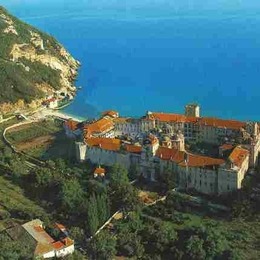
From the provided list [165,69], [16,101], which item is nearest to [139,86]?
[165,69]

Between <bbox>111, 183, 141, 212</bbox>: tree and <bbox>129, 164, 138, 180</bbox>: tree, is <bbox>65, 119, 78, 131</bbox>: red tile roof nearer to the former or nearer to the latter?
<bbox>129, 164, 138, 180</bbox>: tree

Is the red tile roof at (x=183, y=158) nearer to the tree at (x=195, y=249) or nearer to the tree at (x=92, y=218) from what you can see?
the tree at (x=92, y=218)

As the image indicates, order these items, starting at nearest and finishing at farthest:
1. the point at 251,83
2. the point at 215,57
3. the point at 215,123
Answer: the point at 215,123 < the point at 251,83 < the point at 215,57

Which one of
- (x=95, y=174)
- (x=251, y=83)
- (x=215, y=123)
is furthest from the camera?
(x=251, y=83)

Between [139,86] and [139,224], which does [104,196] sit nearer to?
[139,224]

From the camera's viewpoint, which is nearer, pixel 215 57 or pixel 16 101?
pixel 16 101

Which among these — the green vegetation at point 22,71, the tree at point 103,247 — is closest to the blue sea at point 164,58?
the green vegetation at point 22,71

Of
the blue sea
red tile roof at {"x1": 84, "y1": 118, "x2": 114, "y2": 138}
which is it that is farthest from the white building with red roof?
the blue sea
